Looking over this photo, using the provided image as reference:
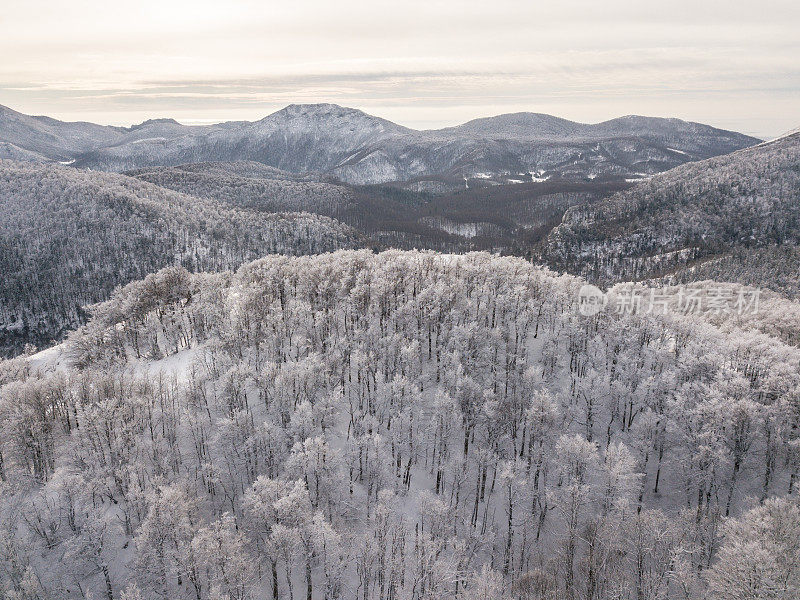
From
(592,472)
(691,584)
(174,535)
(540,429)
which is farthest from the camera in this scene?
(540,429)

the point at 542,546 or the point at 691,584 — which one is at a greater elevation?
the point at 691,584

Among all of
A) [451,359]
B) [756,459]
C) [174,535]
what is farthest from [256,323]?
[756,459]

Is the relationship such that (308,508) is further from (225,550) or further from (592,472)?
(592,472)

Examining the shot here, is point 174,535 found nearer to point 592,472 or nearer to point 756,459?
point 592,472

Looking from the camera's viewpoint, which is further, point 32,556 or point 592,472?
point 592,472

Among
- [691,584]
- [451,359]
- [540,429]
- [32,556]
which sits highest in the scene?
[451,359]

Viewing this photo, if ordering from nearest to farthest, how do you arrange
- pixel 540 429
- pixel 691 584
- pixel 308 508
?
pixel 691 584 < pixel 308 508 < pixel 540 429

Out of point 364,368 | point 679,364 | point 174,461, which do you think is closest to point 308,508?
point 174,461
